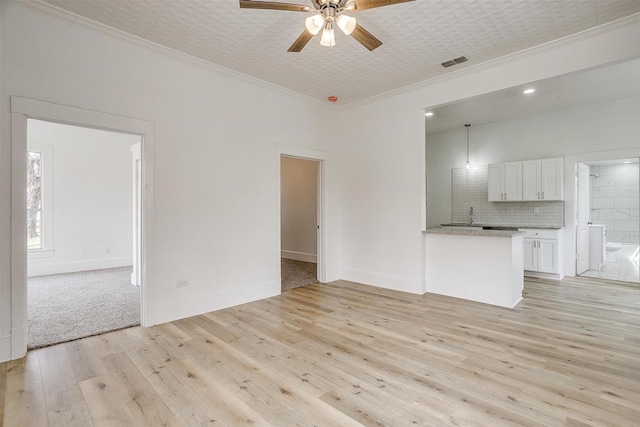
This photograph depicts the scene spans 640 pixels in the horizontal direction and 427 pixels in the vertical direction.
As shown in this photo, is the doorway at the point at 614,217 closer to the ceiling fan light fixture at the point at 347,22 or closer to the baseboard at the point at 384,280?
the baseboard at the point at 384,280

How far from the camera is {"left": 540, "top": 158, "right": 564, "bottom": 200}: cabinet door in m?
5.56

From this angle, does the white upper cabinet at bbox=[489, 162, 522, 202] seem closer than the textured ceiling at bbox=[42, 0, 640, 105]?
No

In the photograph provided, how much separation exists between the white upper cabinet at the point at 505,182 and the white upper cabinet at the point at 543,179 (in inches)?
3.8

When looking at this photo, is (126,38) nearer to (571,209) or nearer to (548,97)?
(548,97)

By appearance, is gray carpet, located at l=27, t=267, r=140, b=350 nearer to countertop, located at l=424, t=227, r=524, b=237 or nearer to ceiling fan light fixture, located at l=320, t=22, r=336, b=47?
ceiling fan light fixture, located at l=320, t=22, r=336, b=47

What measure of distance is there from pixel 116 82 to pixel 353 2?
2.52m

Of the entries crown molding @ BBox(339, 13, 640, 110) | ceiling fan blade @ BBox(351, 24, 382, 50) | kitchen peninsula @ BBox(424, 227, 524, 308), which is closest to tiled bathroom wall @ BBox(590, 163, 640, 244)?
kitchen peninsula @ BBox(424, 227, 524, 308)

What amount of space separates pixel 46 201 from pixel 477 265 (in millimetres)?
7715

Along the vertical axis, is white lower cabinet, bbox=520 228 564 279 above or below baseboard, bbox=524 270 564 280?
above

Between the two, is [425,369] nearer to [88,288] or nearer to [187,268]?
[187,268]

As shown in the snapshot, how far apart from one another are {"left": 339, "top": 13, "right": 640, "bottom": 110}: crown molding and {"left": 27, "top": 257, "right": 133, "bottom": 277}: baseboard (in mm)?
6183

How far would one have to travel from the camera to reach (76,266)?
6188 millimetres

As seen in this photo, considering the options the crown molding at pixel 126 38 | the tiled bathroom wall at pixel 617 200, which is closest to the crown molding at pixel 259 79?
the crown molding at pixel 126 38

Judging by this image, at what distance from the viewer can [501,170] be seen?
6.19 meters
